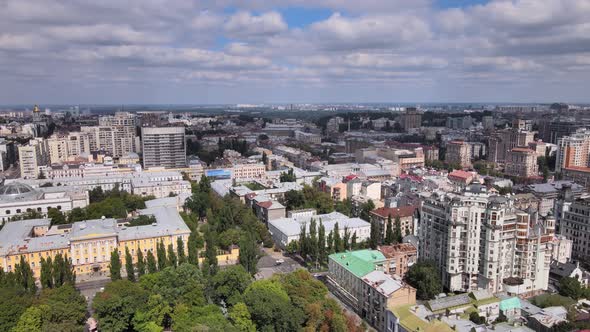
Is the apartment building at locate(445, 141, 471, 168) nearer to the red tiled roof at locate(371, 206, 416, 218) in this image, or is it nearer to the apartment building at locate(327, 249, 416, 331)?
the red tiled roof at locate(371, 206, 416, 218)

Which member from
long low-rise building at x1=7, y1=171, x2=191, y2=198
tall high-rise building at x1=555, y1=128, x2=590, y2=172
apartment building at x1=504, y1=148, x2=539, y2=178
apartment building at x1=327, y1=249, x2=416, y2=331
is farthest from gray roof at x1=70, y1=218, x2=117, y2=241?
tall high-rise building at x1=555, y1=128, x2=590, y2=172

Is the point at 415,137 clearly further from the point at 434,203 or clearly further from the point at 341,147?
the point at 434,203

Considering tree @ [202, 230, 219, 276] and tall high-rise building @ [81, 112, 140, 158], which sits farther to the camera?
tall high-rise building @ [81, 112, 140, 158]

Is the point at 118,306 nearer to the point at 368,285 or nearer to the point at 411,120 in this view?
the point at 368,285

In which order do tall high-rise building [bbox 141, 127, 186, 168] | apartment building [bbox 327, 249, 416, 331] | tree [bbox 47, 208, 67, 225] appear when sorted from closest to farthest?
1. apartment building [bbox 327, 249, 416, 331]
2. tree [bbox 47, 208, 67, 225]
3. tall high-rise building [bbox 141, 127, 186, 168]

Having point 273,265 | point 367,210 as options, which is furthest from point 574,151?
point 273,265

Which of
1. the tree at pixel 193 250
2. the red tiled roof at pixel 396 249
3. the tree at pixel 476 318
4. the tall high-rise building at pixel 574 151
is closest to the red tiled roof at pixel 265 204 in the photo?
the tree at pixel 193 250

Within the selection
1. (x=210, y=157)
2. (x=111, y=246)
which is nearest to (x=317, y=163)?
(x=210, y=157)
